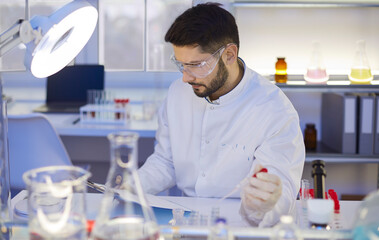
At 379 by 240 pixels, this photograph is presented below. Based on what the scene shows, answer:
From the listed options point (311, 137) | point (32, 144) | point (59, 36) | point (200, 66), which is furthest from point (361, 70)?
point (59, 36)

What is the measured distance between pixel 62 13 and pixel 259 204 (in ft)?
2.09

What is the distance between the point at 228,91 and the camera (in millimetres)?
1852

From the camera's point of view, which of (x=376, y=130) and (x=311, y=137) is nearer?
(x=376, y=130)

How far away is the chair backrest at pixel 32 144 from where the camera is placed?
7.60ft

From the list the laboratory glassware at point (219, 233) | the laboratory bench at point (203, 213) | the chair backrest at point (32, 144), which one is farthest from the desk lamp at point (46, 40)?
the chair backrest at point (32, 144)

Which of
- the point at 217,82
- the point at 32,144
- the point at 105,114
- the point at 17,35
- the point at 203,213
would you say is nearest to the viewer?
the point at 17,35

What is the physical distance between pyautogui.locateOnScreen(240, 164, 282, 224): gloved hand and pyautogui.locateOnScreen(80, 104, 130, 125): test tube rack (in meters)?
1.89

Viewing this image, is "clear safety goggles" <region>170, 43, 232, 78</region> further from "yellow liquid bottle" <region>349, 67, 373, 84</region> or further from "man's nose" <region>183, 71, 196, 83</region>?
"yellow liquid bottle" <region>349, 67, 373, 84</region>

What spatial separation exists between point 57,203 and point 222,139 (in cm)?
107

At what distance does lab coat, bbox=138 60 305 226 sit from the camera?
1.71 m

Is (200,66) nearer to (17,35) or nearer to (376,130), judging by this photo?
(17,35)

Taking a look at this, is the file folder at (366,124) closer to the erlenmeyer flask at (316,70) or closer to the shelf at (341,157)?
the shelf at (341,157)

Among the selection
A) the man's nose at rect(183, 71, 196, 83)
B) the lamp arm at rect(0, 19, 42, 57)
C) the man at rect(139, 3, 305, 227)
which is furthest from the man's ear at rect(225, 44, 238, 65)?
the lamp arm at rect(0, 19, 42, 57)

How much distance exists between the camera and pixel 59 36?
41.3 inches
